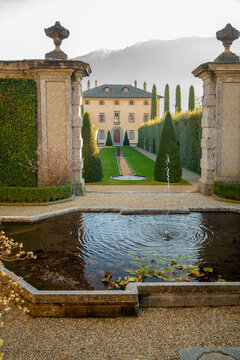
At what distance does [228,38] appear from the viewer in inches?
435

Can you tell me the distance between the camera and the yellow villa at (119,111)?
53000 millimetres

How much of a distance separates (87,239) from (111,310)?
2.67 meters

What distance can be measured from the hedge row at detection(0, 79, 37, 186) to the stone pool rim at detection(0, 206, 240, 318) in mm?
6950

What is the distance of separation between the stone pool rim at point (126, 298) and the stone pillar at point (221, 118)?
7471 millimetres

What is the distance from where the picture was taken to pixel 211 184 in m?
11.8

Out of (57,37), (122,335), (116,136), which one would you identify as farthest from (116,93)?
(122,335)

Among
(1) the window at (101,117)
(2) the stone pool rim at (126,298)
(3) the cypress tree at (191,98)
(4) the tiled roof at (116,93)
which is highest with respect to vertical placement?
(4) the tiled roof at (116,93)

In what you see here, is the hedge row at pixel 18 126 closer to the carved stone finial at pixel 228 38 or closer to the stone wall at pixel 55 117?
the stone wall at pixel 55 117

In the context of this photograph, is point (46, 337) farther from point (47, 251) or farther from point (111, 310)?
point (47, 251)

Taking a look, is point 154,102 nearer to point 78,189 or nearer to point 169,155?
point 169,155

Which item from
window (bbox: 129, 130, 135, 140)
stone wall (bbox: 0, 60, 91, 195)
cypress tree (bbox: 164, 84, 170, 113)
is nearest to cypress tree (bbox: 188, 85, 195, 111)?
cypress tree (bbox: 164, 84, 170, 113)

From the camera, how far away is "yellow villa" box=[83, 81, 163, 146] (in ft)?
174

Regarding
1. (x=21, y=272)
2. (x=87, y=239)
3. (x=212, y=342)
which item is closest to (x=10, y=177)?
(x=87, y=239)

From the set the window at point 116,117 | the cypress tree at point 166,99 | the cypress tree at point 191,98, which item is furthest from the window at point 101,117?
the cypress tree at point 191,98
